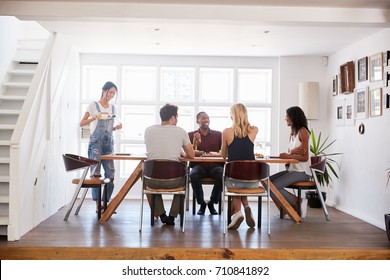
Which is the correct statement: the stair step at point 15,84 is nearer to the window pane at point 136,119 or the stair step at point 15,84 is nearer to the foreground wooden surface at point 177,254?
the window pane at point 136,119

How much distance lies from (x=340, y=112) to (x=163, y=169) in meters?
3.70

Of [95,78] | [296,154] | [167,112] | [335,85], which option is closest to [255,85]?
[335,85]

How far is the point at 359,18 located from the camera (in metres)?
5.74

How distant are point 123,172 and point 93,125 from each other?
2.28 meters

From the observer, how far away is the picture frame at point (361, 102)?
23.1ft

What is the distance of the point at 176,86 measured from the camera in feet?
30.8

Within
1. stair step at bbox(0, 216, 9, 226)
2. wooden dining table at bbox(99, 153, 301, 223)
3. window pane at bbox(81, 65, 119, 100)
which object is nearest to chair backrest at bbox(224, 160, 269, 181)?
wooden dining table at bbox(99, 153, 301, 223)

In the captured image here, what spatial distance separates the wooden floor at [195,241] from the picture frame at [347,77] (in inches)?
80.2

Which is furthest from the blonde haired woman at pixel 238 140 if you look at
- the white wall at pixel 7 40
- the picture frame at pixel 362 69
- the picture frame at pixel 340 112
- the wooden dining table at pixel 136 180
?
the white wall at pixel 7 40

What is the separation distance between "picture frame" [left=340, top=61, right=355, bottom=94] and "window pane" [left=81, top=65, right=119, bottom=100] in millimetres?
3897

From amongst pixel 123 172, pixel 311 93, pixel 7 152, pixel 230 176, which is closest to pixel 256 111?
pixel 311 93

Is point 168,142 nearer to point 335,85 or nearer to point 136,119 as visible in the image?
point 136,119

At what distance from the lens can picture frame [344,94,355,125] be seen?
7.56 meters

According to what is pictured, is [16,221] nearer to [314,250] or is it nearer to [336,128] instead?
[314,250]
